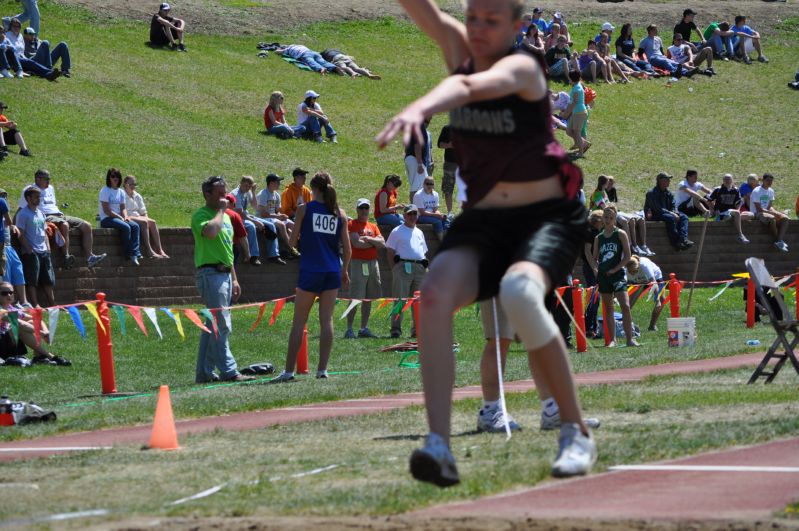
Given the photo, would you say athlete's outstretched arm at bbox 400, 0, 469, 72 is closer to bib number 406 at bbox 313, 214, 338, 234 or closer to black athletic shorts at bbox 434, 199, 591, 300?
black athletic shorts at bbox 434, 199, 591, 300

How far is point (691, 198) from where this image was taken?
28.2 m

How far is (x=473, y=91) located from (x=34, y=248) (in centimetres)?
1410

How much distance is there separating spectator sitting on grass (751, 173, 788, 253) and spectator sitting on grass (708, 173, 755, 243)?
0.86 ft

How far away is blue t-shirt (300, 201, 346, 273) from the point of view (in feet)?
44.9

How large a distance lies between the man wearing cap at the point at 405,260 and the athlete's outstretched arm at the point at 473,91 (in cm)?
1416

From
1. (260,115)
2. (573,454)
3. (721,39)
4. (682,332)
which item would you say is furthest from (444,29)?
(721,39)

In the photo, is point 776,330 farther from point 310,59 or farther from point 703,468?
point 310,59

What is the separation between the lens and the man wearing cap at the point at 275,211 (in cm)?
2155

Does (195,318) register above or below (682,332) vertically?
above

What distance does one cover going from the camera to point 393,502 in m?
5.75

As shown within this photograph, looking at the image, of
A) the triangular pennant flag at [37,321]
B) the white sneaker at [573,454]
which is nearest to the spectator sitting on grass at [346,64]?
the triangular pennant flag at [37,321]

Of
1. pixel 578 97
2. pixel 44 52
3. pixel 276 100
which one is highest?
pixel 44 52

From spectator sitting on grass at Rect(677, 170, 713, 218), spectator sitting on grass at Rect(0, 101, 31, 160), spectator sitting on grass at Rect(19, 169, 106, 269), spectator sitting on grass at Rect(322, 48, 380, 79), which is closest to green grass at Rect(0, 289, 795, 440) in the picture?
spectator sitting on grass at Rect(19, 169, 106, 269)

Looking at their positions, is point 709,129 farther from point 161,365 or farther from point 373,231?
point 161,365
